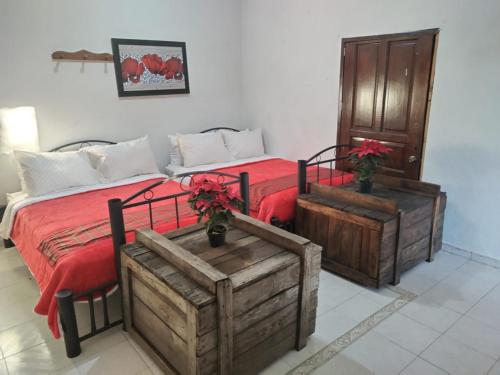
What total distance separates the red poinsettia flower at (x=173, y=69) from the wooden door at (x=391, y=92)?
5.89ft

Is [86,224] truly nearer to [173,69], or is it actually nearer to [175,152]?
[175,152]

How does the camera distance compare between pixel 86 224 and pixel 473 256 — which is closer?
pixel 86 224

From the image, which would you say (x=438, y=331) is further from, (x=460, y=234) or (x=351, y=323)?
(x=460, y=234)

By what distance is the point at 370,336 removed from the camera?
2.17 metres

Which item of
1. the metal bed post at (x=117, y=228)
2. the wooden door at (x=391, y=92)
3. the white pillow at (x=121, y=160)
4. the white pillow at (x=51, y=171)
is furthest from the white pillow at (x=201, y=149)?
the metal bed post at (x=117, y=228)

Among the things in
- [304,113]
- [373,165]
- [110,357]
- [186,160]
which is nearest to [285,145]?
[304,113]

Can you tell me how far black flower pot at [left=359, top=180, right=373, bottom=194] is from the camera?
9.23 ft

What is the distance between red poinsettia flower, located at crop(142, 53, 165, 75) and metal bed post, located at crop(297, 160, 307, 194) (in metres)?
2.06

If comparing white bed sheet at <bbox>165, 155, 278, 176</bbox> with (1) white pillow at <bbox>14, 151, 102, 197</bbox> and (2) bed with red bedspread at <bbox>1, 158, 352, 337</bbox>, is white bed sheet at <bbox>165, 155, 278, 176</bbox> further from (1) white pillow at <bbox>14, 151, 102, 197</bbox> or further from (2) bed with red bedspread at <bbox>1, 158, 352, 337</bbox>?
(1) white pillow at <bbox>14, 151, 102, 197</bbox>

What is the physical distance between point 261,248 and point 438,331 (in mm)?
1217

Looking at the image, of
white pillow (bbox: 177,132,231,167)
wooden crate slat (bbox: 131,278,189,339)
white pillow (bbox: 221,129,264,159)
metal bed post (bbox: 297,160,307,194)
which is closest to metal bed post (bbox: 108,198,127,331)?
wooden crate slat (bbox: 131,278,189,339)

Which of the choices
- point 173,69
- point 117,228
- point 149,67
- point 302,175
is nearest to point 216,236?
point 117,228

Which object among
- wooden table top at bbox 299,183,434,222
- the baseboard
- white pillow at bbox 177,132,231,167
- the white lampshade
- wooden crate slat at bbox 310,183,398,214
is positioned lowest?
the baseboard

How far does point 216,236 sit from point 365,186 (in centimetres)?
140
